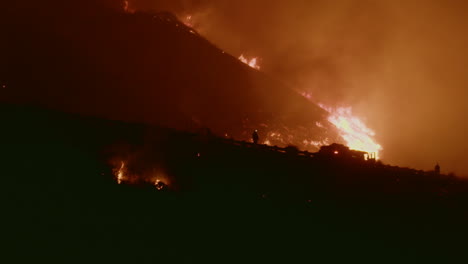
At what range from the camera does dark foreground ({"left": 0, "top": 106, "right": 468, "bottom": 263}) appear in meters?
15.4

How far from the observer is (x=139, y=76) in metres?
82.6

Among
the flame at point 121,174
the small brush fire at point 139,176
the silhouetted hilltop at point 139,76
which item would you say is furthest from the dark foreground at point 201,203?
the silhouetted hilltop at point 139,76

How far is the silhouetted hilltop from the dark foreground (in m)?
40.5

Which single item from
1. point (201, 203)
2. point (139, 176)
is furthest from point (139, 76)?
point (201, 203)

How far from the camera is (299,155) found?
20781 millimetres

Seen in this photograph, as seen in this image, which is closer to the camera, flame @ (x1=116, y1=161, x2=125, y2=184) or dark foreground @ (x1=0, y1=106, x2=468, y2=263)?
A: dark foreground @ (x1=0, y1=106, x2=468, y2=263)

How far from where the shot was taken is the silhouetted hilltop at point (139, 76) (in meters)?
65.0

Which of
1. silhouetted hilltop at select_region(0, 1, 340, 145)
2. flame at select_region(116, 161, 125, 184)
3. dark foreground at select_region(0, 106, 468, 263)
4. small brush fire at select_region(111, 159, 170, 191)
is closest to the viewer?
dark foreground at select_region(0, 106, 468, 263)

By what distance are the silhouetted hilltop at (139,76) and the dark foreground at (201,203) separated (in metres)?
40.5

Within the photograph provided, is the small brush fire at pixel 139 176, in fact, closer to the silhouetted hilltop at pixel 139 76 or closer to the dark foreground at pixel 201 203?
the dark foreground at pixel 201 203

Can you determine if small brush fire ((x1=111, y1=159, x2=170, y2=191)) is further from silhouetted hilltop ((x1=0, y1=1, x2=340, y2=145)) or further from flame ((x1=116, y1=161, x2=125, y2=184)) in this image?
silhouetted hilltop ((x1=0, y1=1, x2=340, y2=145))

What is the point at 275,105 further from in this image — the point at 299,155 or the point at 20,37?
the point at 299,155

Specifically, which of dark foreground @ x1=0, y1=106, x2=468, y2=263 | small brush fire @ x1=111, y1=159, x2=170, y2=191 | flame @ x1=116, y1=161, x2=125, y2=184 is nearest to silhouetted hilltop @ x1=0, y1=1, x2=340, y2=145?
dark foreground @ x1=0, y1=106, x2=468, y2=263

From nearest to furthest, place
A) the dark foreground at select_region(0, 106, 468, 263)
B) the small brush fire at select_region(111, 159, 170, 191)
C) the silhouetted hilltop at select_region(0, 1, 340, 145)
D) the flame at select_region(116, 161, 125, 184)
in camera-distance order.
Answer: the dark foreground at select_region(0, 106, 468, 263), the flame at select_region(116, 161, 125, 184), the small brush fire at select_region(111, 159, 170, 191), the silhouetted hilltop at select_region(0, 1, 340, 145)
